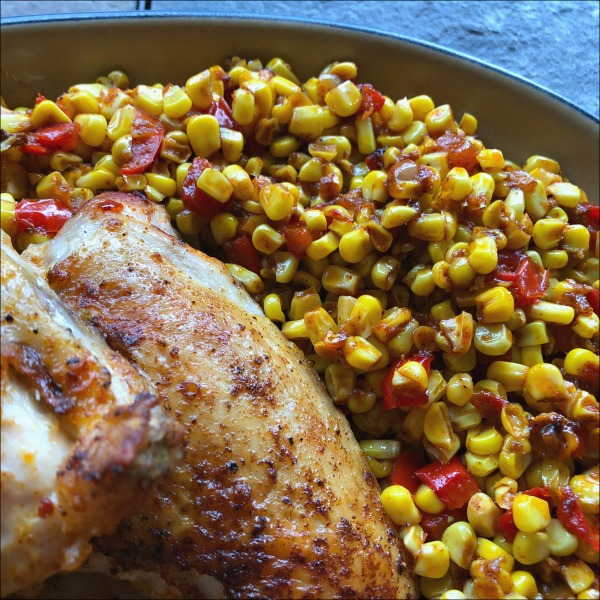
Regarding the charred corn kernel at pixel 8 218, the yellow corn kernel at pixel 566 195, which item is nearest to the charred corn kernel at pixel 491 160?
the yellow corn kernel at pixel 566 195

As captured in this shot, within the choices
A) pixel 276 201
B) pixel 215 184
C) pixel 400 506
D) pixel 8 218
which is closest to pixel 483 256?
pixel 276 201

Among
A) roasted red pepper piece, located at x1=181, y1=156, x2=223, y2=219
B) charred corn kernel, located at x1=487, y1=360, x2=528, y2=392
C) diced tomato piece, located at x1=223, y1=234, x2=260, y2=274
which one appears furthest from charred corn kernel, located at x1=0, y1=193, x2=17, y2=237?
charred corn kernel, located at x1=487, y1=360, x2=528, y2=392

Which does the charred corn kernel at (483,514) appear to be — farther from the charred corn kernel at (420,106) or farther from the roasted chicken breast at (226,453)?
the charred corn kernel at (420,106)

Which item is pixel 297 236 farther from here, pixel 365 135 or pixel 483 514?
pixel 483 514

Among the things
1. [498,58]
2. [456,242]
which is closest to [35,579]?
[456,242]

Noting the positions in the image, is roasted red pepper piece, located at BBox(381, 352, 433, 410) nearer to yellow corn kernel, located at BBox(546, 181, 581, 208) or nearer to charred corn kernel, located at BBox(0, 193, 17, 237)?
yellow corn kernel, located at BBox(546, 181, 581, 208)

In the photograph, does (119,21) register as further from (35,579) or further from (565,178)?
(35,579)
